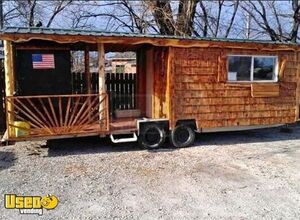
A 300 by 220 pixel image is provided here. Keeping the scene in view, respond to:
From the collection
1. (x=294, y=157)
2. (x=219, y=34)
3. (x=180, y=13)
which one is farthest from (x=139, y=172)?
(x=219, y=34)

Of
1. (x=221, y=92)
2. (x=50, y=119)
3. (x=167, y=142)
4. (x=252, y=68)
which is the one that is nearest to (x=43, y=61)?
(x=50, y=119)

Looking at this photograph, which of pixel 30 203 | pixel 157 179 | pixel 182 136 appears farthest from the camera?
pixel 182 136

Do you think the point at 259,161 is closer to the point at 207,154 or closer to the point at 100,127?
the point at 207,154

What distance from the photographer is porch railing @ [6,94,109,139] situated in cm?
673

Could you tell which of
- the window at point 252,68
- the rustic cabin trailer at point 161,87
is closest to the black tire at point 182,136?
the rustic cabin trailer at point 161,87

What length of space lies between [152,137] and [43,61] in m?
2.93

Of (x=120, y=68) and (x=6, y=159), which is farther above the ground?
(x=120, y=68)

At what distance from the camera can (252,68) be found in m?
8.34

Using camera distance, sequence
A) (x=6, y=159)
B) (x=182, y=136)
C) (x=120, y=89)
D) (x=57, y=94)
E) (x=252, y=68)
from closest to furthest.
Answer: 1. (x=6, y=159)
2. (x=57, y=94)
3. (x=182, y=136)
4. (x=252, y=68)
5. (x=120, y=89)

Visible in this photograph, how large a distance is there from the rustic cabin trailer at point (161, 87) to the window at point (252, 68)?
0.9 inches

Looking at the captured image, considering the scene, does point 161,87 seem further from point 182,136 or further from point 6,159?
point 6,159

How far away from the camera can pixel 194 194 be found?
16.1 feet

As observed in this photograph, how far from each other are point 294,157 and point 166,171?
294 centimetres

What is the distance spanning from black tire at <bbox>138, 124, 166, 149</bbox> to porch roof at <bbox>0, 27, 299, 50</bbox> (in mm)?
1873
